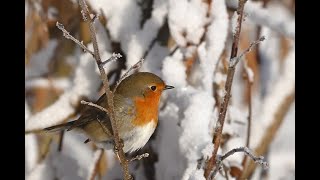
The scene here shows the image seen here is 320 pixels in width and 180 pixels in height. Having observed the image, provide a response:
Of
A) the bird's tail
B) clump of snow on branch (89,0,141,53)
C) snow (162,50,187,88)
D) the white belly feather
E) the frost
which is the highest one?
clump of snow on branch (89,0,141,53)

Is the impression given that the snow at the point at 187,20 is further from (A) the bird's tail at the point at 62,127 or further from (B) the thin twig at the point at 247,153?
(B) the thin twig at the point at 247,153

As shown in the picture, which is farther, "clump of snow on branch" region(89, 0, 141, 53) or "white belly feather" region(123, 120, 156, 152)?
"clump of snow on branch" region(89, 0, 141, 53)

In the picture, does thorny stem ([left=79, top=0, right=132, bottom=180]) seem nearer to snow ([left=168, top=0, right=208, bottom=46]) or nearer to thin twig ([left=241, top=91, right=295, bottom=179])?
snow ([left=168, top=0, right=208, bottom=46])

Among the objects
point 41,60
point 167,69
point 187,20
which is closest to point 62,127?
point 167,69

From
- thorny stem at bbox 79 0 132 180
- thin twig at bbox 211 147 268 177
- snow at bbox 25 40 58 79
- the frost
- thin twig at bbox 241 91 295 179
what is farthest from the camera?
snow at bbox 25 40 58 79

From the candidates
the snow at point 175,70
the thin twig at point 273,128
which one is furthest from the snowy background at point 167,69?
the thin twig at point 273,128

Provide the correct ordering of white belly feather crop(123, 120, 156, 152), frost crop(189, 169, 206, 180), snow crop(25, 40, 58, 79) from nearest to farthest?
frost crop(189, 169, 206, 180), white belly feather crop(123, 120, 156, 152), snow crop(25, 40, 58, 79)

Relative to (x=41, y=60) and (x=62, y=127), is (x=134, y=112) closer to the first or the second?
(x=62, y=127)

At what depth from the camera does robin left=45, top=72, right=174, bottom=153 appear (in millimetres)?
2100

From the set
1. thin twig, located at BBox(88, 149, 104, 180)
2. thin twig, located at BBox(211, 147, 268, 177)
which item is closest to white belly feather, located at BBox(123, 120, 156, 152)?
thin twig, located at BBox(88, 149, 104, 180)

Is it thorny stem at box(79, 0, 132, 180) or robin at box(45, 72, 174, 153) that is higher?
robin at box(45, 72, 174, 153)

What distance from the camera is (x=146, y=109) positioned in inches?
83.6

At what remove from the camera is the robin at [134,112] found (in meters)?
2.10

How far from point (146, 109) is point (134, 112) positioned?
0.15 feet
